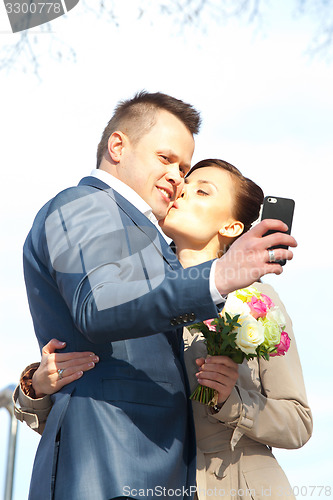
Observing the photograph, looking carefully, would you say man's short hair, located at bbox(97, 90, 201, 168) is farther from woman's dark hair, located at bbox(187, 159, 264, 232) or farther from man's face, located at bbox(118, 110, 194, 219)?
woman's dark hair, located at bbox(187, 159, 264, 232)

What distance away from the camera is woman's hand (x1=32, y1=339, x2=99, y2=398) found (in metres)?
2.86

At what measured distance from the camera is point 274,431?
3566 mm

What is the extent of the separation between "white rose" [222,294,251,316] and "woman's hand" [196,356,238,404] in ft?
0.80

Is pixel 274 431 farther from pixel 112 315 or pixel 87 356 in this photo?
pixel 112 315

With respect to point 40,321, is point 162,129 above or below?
above

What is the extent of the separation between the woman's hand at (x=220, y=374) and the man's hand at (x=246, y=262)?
3.19 feet

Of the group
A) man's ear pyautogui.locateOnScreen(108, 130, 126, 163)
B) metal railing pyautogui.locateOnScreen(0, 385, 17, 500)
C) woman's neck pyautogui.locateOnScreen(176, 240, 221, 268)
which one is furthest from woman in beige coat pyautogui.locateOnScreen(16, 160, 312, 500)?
metal railing pyautogui.locateOnScreen(0, 385, 17, 500)

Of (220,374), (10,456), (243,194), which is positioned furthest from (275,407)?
(10,456)

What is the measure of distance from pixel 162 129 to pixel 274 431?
1688 millimetres

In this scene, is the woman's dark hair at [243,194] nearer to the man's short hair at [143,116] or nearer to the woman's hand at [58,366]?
the man's short hair at [143,116]

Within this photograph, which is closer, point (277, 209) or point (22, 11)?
point (277, 209)

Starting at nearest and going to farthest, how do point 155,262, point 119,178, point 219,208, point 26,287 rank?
point 155,262
point 26,287
point 119,178
point 219,208

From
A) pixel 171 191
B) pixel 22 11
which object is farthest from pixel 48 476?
pixel 22 11

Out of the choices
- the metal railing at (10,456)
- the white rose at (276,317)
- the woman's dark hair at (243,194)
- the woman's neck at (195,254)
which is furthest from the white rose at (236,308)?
the metal railing at (10,456)
